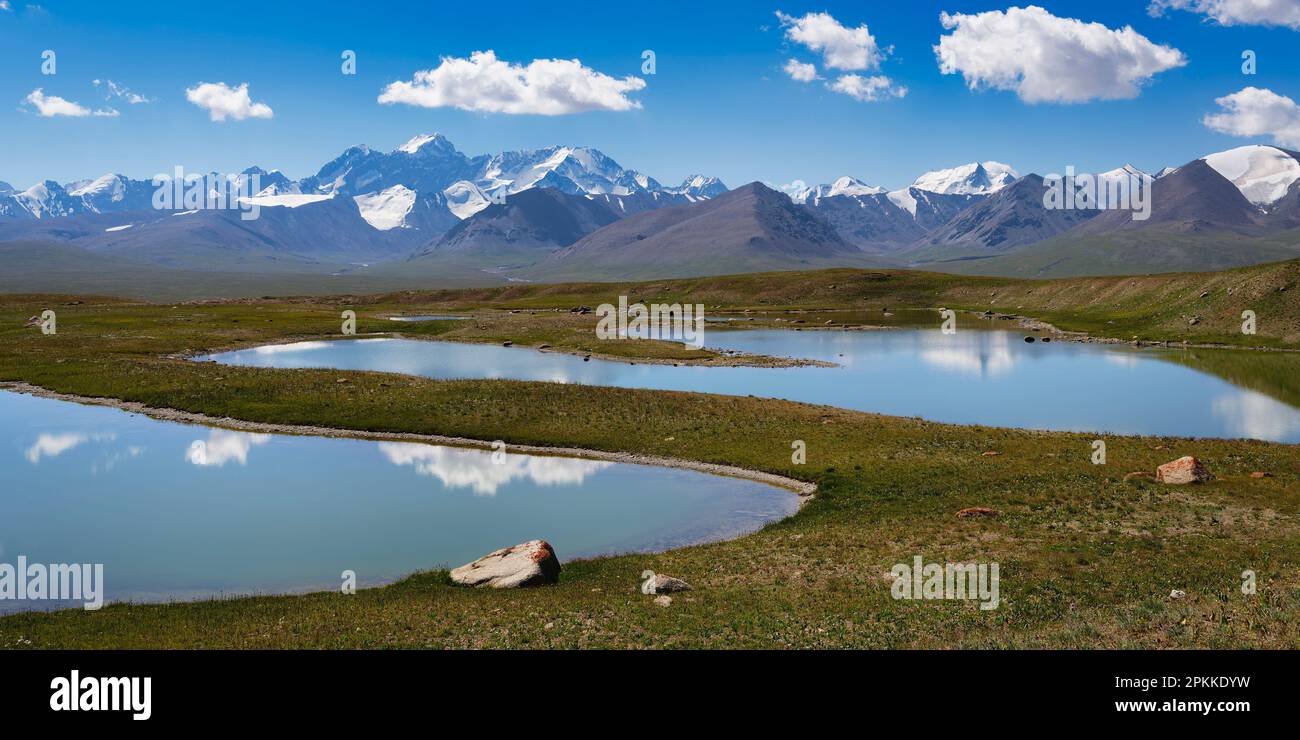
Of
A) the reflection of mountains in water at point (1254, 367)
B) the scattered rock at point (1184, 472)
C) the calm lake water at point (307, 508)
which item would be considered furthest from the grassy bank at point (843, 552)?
the reflection of mountains in water at point (1254, 367)

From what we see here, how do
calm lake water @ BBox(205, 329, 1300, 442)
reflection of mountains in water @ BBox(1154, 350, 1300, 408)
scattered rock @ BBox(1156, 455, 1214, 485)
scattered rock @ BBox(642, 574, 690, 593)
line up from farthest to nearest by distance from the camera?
reflection of mountains in water @ BBox(1154, 350, 1300, 408)
calm lake water @ BBox(205, 329, 1300, 442)
scattered rock @ BBox(1156, 455, 1214, 485)
scattered rock @ BBox(642, 574, 690, 593)

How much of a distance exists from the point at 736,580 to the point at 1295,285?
440 ft

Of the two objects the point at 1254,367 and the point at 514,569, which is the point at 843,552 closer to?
the point at 514,569

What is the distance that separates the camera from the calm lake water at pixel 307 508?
1262 inches

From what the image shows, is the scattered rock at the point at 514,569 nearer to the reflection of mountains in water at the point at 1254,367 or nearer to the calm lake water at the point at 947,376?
the calm lake water at the point at 947,376

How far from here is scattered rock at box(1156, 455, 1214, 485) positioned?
3831cm

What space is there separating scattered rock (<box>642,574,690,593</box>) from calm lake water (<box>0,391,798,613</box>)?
25.8 ft

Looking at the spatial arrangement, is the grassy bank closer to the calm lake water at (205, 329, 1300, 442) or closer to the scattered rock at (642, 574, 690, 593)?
the scattered rock at (642, 574, 690, 593)

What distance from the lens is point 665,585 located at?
26250mm

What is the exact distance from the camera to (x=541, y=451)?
175 feet

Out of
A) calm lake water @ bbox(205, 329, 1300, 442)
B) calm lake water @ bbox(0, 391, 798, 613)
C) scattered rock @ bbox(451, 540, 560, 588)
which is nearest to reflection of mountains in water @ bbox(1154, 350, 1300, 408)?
calm lake water @ bbox(205, 329, 1300, 442)

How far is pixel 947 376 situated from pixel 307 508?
72859mm

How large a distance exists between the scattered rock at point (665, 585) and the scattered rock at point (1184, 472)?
88.9 feet
